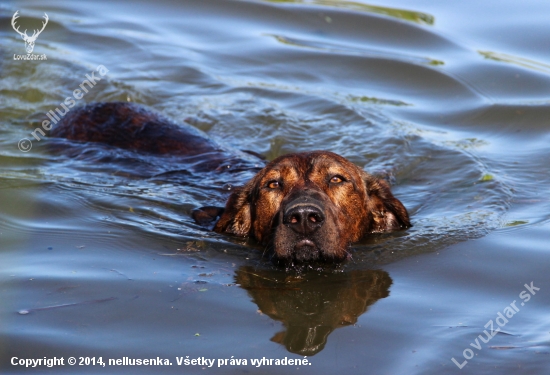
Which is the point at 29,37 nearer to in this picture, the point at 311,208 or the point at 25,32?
the point at 25,32

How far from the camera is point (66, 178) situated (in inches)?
293

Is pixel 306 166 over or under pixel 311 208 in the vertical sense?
over

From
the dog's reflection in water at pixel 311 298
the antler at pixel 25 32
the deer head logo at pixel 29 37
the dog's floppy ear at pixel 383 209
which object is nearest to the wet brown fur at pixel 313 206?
the dog's floppy ear at pixel 383 209

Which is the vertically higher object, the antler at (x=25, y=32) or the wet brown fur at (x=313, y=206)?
the antler at (x=25, y=32)

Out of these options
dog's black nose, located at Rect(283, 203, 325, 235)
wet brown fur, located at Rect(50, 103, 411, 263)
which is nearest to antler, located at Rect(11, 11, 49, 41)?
wet brown fur, located at Rect(50, 103, 411, 263)

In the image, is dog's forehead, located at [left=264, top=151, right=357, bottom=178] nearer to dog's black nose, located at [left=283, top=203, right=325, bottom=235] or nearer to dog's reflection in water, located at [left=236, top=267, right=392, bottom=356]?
dog's black nose, located at [left=283, top=203, right=325, bottom=235]

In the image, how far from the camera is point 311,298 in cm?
498

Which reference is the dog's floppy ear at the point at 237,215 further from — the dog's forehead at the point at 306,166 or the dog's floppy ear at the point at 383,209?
the dog's floppy ear at the point at 383,209

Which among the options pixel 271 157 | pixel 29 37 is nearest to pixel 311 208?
pixel 271 157

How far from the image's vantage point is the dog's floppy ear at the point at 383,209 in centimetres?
650

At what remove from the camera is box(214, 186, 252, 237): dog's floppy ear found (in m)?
6.47

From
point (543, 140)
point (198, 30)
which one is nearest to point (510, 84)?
point (543, 140)

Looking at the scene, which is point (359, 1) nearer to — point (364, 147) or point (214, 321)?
point (364, 147)

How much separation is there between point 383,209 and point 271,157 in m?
2.60
